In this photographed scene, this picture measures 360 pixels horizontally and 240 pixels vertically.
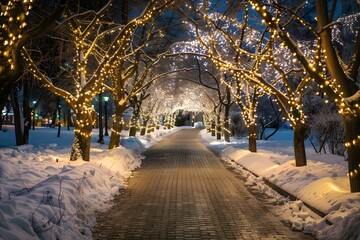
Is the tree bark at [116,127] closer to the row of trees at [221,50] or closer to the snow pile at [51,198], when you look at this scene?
the row of trees at [221,50]

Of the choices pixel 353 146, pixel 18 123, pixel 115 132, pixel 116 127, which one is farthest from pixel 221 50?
pixel 353 146

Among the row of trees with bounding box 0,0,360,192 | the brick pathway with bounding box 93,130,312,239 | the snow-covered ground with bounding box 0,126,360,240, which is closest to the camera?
the snow-covered ground with bounding box 0,126,360,240

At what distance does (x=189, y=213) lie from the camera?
29.6ft

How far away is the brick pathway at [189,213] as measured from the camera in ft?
24.3

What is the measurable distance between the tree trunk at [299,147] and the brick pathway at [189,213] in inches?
89.0

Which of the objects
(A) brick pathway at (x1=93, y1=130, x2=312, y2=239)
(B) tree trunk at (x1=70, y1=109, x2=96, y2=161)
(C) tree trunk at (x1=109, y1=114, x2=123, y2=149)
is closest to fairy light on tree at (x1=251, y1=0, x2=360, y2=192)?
(A) brick pathway at (x1=93, y1=130, x2=312, y2=239)

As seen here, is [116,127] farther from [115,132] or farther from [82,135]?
[82,135]

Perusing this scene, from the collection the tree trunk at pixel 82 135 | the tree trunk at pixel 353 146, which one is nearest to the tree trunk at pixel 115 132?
the tree trunk at pixel 82 135

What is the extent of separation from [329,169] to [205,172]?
545 centimetres

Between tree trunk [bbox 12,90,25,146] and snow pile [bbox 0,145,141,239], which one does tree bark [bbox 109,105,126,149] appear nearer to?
tree trunk [bbox 12,90,25,146]

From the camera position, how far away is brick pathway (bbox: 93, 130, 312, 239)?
741 cm

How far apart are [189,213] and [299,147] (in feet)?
21.9

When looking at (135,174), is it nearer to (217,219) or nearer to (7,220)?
(217,219)

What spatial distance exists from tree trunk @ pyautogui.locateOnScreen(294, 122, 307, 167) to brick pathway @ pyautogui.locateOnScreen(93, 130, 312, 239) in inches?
89.0
